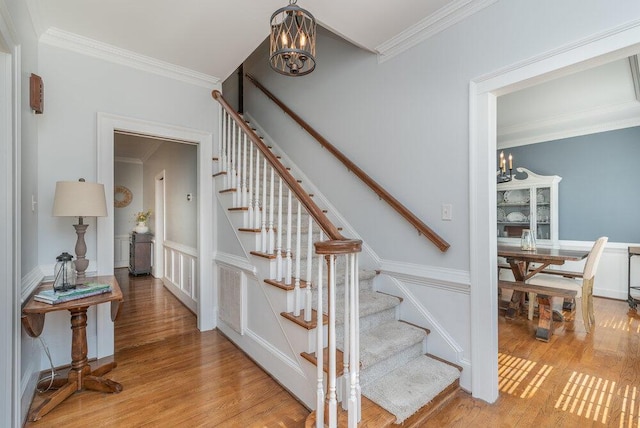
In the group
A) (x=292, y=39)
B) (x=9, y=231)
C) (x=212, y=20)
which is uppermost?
(x=212, y=20)

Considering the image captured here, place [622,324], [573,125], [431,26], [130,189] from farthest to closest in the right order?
[130,189] < [573,125] < [622,324] < [431,26]

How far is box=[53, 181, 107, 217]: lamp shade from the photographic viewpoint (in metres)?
2.04

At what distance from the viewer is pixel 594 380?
2.18 m

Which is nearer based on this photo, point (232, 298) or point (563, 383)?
point (563, 383)

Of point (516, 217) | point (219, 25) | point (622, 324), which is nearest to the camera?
point (219, 25)

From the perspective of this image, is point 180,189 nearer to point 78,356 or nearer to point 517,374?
point 78,356

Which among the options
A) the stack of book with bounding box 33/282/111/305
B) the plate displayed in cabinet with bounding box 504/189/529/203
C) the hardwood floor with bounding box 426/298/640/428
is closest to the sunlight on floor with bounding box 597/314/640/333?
the hardwood floor with bounding box 426/298/640/428

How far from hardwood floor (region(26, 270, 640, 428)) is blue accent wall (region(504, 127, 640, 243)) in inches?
65.5

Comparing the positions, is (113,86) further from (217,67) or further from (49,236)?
(49,236)

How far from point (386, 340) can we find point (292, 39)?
195 centimetres

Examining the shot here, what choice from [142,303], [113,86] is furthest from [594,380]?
[142,303]

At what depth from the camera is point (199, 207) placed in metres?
3.19

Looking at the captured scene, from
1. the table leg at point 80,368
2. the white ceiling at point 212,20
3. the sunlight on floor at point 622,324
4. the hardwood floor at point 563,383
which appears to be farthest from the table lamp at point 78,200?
the sunlight on floor at point 622,324

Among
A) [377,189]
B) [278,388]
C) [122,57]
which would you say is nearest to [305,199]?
[377,189]
